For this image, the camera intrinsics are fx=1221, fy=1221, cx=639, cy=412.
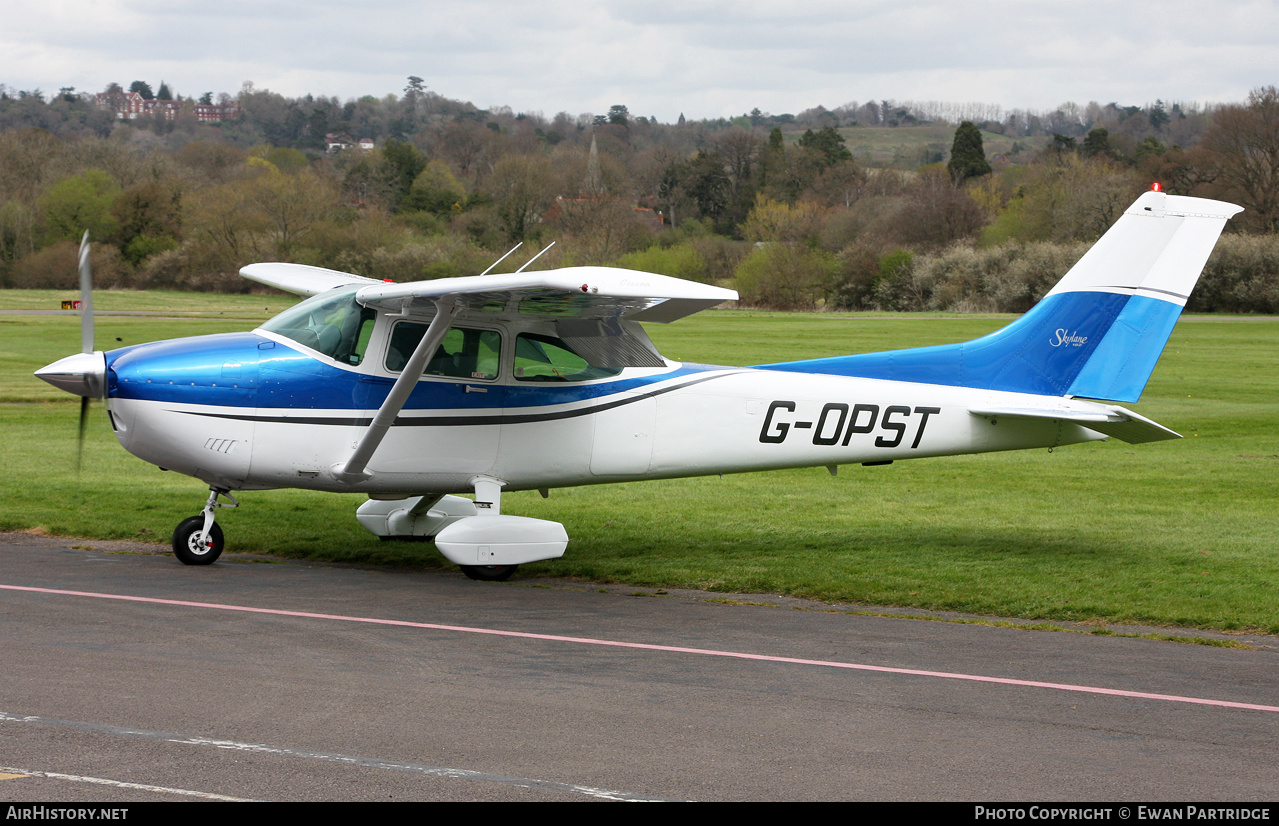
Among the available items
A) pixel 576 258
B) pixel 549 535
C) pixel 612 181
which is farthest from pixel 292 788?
pixel 612 181

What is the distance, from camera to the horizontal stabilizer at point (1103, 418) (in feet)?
33.5

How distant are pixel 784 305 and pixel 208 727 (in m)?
73.3

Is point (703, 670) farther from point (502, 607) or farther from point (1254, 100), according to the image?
point (1254, 100)

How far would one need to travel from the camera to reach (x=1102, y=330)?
10.9 meters

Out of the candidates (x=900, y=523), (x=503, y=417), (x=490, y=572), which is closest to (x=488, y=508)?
(x=490, y=572)

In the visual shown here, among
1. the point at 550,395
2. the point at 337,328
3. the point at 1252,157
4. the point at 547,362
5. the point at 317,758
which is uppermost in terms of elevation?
the point at 1252,157

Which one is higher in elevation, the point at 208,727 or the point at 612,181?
the point at 612,181

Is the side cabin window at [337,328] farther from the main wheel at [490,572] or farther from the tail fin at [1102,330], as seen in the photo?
the tail fin at [1102,330]

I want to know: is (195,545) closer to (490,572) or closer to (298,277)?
(490,572)

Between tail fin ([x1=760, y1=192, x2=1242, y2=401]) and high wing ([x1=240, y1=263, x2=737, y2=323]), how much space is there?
189cm

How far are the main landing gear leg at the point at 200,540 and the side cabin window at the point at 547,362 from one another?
2.72 m

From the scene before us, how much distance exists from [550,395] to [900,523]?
176 inches

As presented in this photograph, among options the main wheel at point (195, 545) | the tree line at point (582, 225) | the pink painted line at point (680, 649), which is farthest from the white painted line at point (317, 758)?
the tree line at point (582, 225)

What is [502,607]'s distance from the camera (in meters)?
9.04
